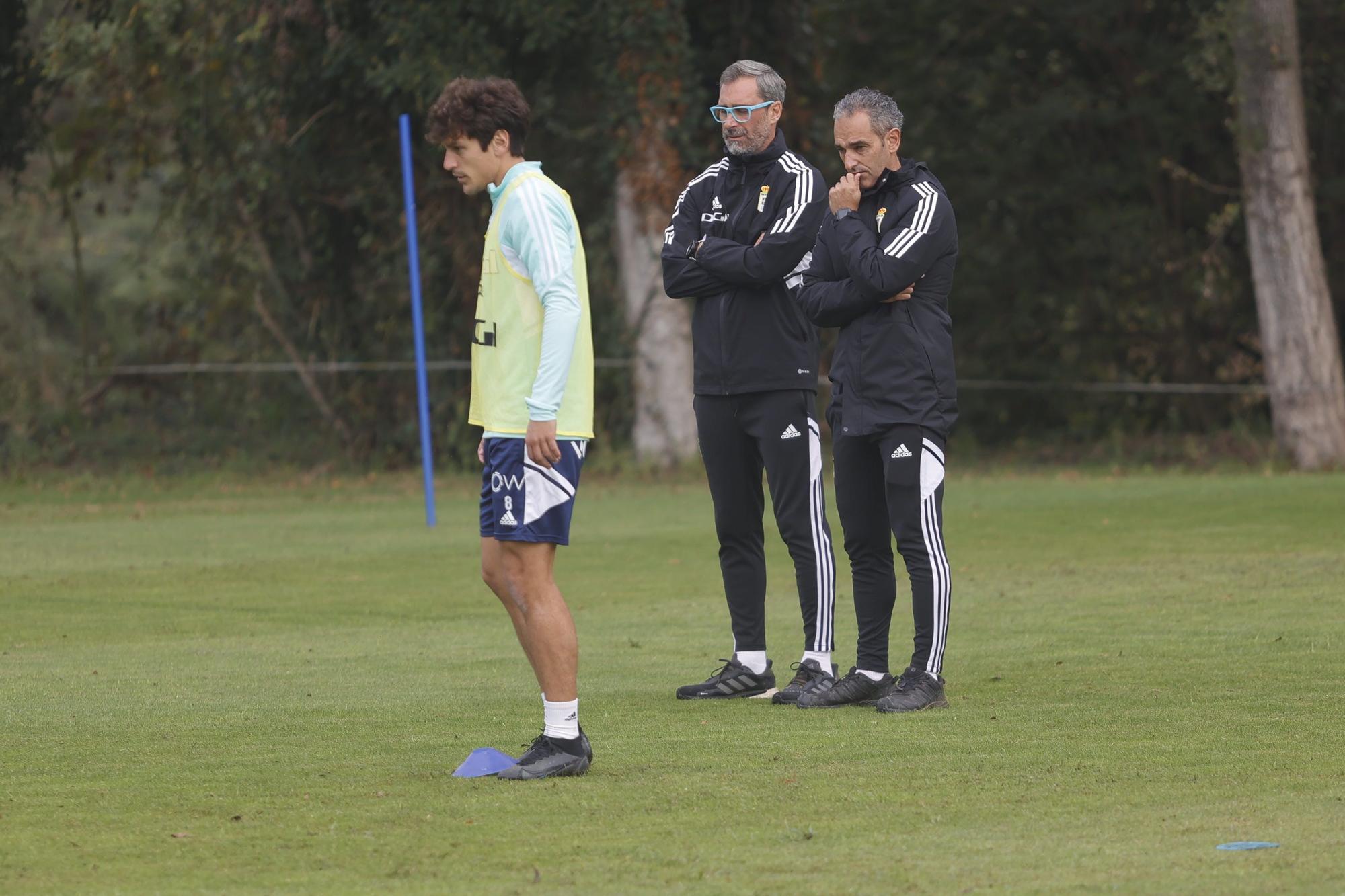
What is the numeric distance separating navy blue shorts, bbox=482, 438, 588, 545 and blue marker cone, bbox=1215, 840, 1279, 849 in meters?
1.99

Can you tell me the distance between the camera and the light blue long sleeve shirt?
554cm

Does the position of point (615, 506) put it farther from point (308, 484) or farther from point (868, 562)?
point (868, 562)

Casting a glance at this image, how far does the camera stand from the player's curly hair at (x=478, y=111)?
18.7 ft

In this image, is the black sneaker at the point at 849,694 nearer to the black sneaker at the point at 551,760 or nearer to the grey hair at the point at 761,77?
the black sneaker at the point at 551,760

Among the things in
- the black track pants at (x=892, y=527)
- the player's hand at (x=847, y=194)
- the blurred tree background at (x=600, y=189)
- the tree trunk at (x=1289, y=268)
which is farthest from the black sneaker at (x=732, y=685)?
the blurred tree background at (x=600, y=189)

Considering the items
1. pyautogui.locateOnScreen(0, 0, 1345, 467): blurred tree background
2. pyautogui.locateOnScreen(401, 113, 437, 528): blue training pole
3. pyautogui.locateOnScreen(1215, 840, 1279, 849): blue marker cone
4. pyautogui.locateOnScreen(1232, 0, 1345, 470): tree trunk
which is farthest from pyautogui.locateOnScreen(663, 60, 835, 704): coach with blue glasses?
pyautogui.locateOnScreen(0, 0, 1345, 467): blurred tree background

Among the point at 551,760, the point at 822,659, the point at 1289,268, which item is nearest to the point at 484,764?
the point at 551,760

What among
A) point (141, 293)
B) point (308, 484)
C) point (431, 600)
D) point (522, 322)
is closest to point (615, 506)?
point (308, 484)

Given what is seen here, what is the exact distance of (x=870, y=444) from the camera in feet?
23.6

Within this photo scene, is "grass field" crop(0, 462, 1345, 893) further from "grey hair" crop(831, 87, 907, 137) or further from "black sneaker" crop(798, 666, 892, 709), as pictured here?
"grey hair" crop(831, 87, 907, 137)

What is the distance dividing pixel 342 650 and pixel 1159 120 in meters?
17.3

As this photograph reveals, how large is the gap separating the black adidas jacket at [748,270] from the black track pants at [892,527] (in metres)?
0.39

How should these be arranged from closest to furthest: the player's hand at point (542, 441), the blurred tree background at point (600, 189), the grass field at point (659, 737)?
the grass field at point (659, 737)
the player's hand at point (542, 441)
the blurred tree background at point (600, 189)

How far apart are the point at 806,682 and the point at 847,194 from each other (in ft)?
6.03
